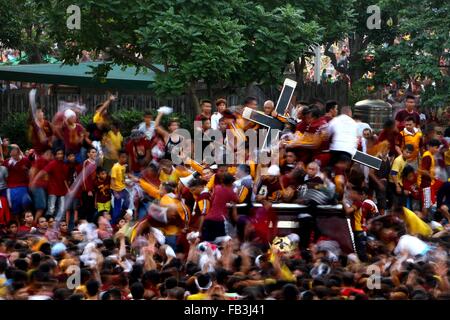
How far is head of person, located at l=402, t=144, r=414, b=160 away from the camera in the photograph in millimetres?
16531

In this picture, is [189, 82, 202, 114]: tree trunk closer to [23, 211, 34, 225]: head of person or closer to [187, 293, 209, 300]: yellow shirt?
[23, 211, 34, 225]: head of person

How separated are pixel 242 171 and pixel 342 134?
56.4 inches

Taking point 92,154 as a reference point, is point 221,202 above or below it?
below

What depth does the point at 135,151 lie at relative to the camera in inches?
668

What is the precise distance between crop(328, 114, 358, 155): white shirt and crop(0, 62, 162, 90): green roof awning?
408 inches

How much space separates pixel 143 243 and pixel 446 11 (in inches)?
482

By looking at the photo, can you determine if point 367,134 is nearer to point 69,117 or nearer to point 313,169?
point 313,169

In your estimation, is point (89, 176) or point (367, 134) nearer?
point (89, 176)

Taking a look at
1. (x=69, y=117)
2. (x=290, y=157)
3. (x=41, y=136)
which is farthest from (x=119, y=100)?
(x=290, y=157)

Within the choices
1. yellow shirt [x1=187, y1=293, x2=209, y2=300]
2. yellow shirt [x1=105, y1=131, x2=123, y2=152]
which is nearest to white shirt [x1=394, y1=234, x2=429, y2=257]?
yellow shirt [x1=187, y1=293, x2=209, y2=300]

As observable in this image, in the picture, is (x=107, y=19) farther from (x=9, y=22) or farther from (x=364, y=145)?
(x=364, y=145)

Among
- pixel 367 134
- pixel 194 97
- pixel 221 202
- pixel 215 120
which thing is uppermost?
pixel 194 97

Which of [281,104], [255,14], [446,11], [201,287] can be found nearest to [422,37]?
[446,11]

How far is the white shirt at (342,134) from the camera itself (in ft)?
48.4
